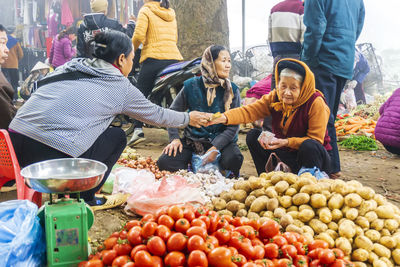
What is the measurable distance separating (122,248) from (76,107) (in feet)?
3.96

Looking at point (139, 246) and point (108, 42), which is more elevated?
point (108, 42)

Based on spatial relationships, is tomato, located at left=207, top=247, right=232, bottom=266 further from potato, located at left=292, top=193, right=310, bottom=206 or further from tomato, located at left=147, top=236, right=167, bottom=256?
potato, located at left=292, top=193, right=310, bottom=206

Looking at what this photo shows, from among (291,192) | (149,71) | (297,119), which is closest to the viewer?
(291,192)

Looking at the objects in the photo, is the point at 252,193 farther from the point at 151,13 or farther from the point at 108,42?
the point at 151,13

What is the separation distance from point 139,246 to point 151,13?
4.14 metres

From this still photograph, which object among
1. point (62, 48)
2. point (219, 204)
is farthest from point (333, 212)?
point (62, 48)

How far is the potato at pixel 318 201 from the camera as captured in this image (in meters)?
2.36

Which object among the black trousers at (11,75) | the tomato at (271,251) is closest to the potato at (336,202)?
the tomato at (271,251)

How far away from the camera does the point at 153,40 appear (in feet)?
17.6

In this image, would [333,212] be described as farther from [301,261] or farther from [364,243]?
[301,261]

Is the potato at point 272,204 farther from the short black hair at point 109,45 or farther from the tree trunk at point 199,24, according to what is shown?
the tree trunk at point 199,24

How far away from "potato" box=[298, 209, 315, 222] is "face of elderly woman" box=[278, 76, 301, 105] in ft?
3.99

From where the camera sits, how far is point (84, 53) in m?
5.52

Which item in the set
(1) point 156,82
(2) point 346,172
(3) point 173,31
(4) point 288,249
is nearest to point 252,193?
(4) point 288,249
